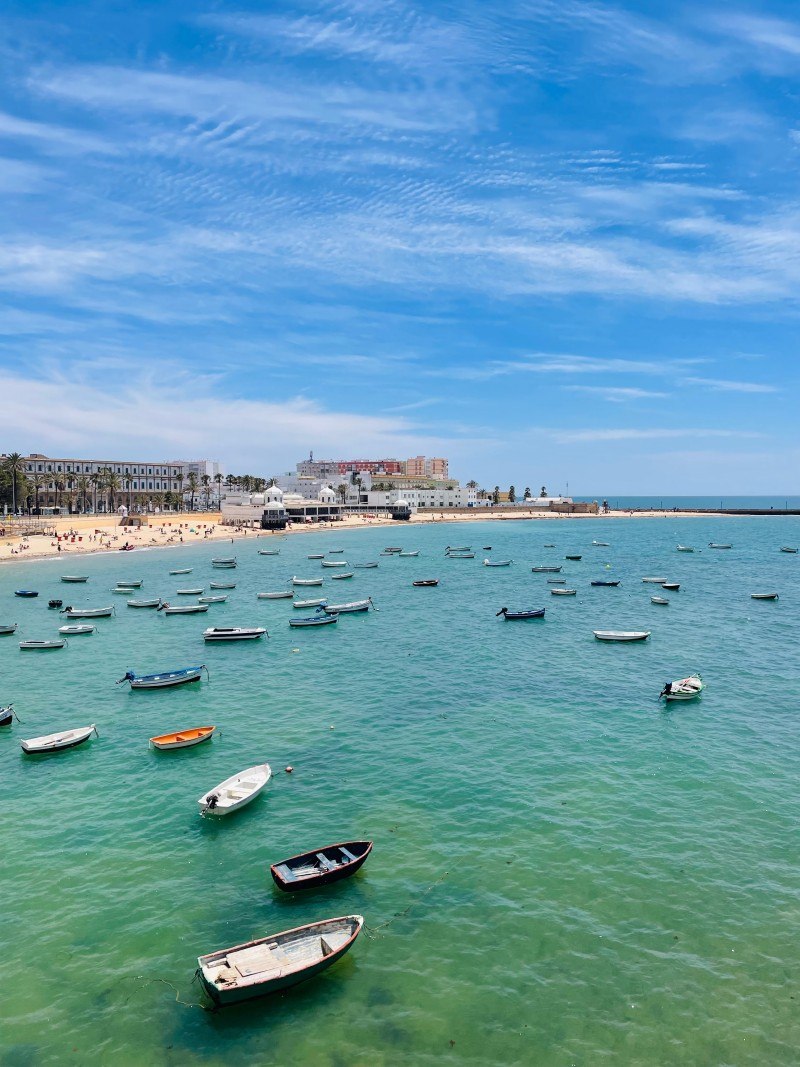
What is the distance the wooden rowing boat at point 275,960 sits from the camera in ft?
59.2

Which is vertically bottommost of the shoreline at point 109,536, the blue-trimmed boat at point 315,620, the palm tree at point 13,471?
the blue-trimmed boat at point 315,620

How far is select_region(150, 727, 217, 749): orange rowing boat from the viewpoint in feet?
116

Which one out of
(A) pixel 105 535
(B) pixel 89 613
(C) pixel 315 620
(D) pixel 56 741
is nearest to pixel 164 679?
(D) pixel 56 741

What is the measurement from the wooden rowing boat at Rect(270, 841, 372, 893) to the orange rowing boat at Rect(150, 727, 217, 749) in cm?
1307

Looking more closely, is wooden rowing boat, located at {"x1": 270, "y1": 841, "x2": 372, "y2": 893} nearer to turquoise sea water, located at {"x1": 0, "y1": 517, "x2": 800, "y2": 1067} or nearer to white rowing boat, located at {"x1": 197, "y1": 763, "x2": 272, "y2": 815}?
turquoise sea water, located at {"x1": 0, "y1": 517, "x2": 800, "y2": 1067}

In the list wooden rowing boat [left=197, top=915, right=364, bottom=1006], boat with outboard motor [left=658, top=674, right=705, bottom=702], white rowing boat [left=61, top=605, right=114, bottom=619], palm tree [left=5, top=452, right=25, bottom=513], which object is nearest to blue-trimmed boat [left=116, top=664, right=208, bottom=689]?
white rowing boat [left=61, top=605, right=114, bottom=619]

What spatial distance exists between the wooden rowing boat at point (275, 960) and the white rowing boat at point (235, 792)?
8562 mm

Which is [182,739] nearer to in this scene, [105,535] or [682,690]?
[682,690]

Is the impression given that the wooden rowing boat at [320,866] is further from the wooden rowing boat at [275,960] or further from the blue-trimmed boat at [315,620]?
the blue-trimmed boat at [315,620]

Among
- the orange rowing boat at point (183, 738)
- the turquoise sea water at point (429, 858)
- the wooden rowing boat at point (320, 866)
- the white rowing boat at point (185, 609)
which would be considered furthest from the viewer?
the white rowing boat at point (185, 609)

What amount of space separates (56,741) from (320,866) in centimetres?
1892

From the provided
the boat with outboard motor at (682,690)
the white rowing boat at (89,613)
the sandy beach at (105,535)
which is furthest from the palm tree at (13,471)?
the boat with outboard motor at (682,690)

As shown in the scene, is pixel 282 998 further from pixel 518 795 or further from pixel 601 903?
pixel 518 795

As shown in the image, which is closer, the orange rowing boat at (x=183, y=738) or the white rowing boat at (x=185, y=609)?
the orange rowing boat at (x=183, y=738)
